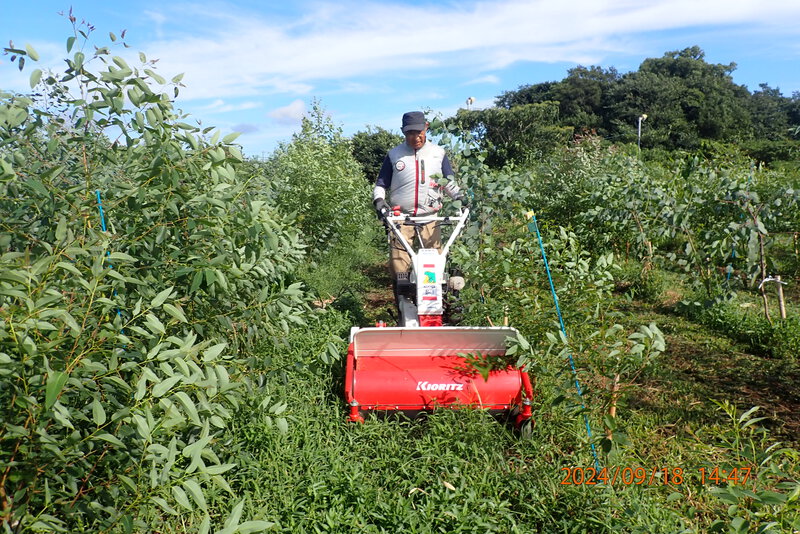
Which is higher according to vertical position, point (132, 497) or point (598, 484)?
point (132, 497)

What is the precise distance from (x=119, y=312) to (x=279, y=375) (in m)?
0.97

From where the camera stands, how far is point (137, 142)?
2674 millimetres

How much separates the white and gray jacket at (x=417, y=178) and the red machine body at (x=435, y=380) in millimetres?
1983

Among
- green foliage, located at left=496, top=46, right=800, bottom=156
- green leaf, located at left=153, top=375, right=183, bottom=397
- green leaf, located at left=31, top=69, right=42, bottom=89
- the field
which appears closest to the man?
the field

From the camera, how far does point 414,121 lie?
223 inches

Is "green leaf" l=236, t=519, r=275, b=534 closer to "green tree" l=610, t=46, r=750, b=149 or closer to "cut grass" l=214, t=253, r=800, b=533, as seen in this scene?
"cut grass" l=214, t=253, r=800, b=533

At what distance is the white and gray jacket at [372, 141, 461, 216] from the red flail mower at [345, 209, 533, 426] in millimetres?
1915

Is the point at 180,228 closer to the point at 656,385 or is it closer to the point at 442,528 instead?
the point at 442,528

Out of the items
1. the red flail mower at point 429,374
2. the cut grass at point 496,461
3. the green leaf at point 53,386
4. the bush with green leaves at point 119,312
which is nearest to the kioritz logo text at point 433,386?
the red flail mower at point 429,374

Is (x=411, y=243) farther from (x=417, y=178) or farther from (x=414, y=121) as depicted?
(x=414, y=121)

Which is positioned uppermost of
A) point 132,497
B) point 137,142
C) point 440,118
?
point 440,118

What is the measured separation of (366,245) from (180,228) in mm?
8800

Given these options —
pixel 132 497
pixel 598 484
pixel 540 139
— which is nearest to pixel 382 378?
pixel 598 484

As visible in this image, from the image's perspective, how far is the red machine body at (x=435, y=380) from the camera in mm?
3760
